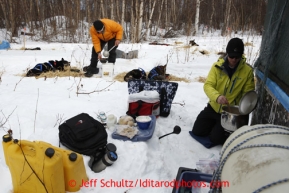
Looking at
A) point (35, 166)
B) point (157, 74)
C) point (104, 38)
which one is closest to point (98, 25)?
point (104, 38)

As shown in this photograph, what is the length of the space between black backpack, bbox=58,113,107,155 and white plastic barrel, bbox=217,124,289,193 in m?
Answer: 1.29

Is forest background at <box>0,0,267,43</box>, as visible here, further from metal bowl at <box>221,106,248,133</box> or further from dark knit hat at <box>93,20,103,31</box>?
metal bowl at <box>221,106,248,133</box>

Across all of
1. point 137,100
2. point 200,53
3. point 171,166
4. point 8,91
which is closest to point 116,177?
point 171,166

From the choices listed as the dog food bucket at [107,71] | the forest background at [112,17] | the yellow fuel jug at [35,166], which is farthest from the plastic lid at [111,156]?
the forest background at [112,17]

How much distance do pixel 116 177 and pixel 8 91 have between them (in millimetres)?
2969

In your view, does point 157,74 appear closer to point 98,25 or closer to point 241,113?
point 98,25

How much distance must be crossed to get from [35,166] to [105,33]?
4.68m

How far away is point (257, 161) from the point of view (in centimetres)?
110

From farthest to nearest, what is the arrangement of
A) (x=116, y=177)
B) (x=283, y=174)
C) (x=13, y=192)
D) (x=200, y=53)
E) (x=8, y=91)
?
1. (x=200, y=53)
2. (x=8, y=91)
3. (x=116, y=177)
4. (x=13, y=192)
5. (x=283, y=174)

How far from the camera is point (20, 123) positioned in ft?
9.22

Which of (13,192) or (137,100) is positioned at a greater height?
(137,100)

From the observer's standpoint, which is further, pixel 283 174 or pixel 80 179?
pixel 80 179

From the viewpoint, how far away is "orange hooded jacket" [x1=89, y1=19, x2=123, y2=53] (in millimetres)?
5793

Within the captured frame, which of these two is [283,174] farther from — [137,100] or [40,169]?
[137,100]
